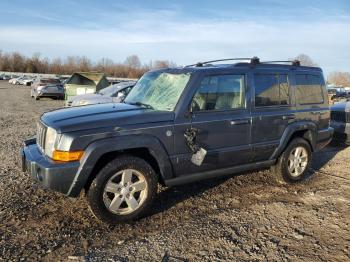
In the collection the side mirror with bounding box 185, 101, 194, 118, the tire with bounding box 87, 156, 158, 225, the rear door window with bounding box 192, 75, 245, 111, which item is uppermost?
the rear door window with bounding box 192, 75, 245, 111

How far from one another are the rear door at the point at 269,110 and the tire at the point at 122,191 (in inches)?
73.2

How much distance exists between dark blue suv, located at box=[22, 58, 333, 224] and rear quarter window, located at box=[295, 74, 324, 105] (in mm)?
18

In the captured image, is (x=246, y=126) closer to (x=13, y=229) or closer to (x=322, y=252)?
(x=322, y=252)

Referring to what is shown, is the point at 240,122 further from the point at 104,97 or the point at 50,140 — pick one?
the point at 104,97

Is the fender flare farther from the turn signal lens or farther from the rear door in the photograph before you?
the turn signal lens

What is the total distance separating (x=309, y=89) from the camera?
6.43 meters

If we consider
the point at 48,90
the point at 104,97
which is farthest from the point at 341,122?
the point at 48,90

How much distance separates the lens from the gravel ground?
12.6 feet

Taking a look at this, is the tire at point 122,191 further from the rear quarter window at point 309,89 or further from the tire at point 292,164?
the rear quarter window at point 309,89

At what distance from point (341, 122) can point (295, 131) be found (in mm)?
3698

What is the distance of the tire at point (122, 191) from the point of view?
4316 millimetres

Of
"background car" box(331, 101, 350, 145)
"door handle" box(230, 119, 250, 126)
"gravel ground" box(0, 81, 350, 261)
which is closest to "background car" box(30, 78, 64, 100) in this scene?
"gravel ground" box(0, 81, 350, 261)

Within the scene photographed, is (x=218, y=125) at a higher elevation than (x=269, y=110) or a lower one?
lower

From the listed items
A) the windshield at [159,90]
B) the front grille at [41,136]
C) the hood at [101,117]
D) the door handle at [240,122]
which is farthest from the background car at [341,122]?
the front grille at [41,136]
